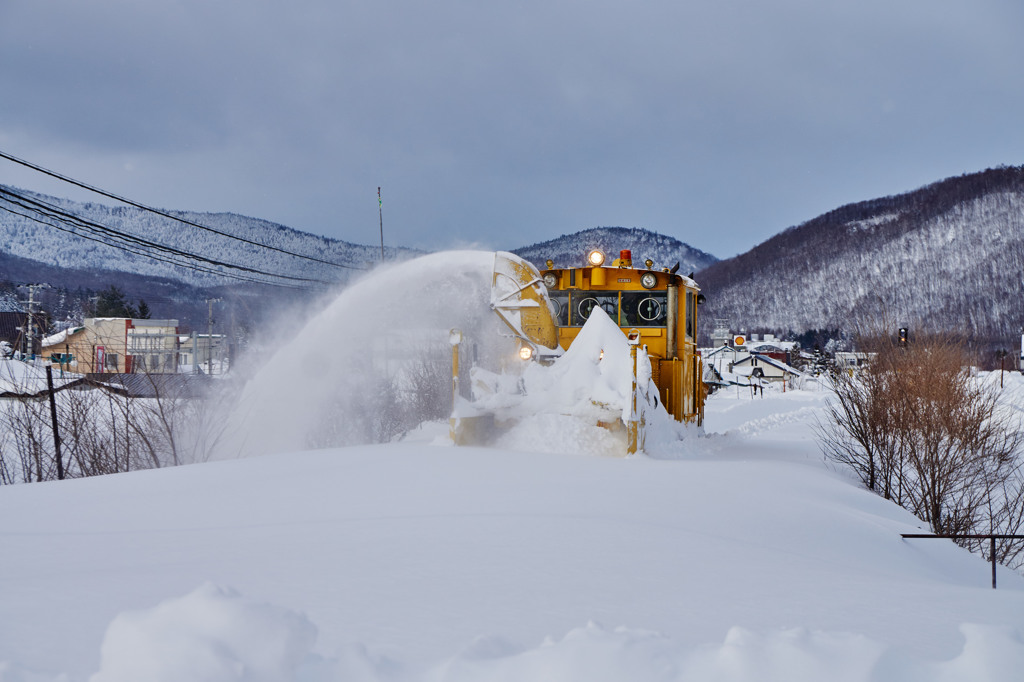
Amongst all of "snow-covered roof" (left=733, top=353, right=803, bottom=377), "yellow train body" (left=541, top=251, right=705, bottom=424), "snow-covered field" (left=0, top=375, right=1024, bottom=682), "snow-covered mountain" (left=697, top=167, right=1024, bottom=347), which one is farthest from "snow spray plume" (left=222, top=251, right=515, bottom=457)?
"snow-covered mountain" (left=697, top=167, right=1024, bottom=347)

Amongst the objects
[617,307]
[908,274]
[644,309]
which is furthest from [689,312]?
[908,274]

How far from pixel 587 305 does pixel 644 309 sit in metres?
0.91

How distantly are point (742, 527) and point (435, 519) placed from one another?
7.25ft

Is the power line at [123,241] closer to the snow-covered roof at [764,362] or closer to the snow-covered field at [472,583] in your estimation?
the snow-covered field at [472,583]

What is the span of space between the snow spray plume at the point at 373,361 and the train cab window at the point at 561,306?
1.04 m

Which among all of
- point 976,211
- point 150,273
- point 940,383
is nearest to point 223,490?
point 940,383

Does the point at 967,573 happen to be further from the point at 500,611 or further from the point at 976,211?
the point at 976,211

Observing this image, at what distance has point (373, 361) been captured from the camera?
14812 millimetres

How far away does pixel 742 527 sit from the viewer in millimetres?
4910

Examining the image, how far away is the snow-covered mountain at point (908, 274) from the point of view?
486 feet

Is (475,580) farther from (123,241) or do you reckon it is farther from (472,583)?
(123,241)

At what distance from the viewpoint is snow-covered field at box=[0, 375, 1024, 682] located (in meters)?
2.19

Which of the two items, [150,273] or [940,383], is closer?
[940,383]

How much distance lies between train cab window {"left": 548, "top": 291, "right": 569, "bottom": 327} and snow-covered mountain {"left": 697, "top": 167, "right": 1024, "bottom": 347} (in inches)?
5644
